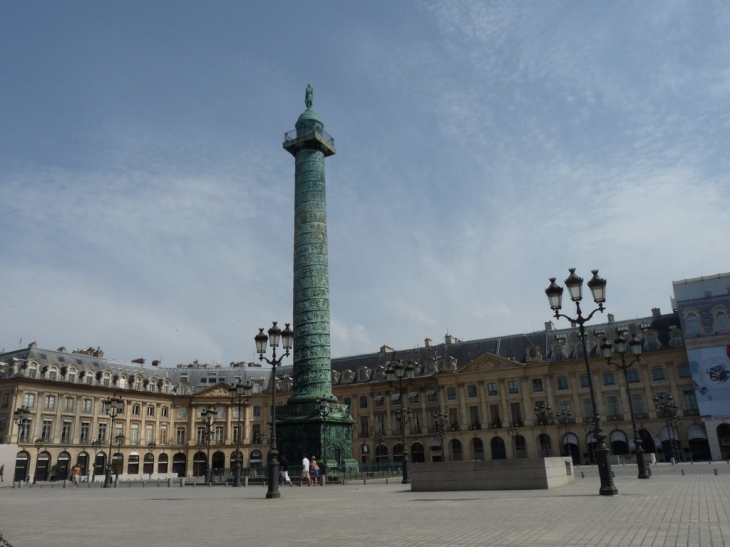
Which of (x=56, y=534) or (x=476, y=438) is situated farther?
(x=476, y=438)

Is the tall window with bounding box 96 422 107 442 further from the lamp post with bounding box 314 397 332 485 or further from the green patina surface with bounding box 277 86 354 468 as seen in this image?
the lamp post with bounding box 314 397 332 485

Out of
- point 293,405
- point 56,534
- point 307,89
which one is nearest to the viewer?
point 56,534

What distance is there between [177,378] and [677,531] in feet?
223

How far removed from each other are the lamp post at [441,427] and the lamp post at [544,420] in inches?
335

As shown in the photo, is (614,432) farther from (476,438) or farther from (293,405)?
(293,405)

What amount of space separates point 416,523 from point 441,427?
46.6 m

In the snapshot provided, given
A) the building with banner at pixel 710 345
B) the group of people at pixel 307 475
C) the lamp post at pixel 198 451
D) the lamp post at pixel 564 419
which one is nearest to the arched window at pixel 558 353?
the lamp post at pixel 564 419

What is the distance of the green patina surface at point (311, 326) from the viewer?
32719mm

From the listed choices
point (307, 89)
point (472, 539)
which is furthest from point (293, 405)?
point (472, 539)

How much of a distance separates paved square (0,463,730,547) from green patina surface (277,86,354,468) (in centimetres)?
1777

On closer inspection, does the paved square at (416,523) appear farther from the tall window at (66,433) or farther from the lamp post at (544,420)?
the tall window at (66,433)

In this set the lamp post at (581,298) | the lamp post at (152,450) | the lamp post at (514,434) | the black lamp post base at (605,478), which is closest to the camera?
the black lamp post base at (605,478)

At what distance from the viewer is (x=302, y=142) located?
38.6m

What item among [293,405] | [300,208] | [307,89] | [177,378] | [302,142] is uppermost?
[307,89]
